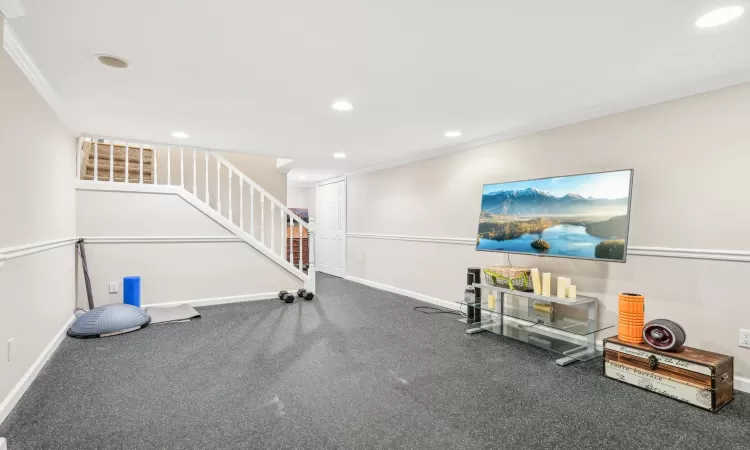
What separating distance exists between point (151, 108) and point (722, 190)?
14.5 ft


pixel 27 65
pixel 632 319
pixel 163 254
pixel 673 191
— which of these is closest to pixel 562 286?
pixel 632 319

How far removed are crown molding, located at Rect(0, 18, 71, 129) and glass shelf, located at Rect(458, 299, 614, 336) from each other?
12.6 feet

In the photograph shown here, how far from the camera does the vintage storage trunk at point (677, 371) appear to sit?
2.12m

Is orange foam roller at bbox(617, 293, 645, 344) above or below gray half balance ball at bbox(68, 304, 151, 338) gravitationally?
above

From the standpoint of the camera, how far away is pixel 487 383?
2.44 meters

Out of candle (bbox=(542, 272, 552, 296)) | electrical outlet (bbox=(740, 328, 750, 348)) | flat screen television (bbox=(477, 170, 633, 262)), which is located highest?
flat screen television (bbox=(477, 170, 633, 262))

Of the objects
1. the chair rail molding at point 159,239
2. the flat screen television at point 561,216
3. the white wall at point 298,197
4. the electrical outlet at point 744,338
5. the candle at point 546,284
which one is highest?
the white wall at point 298,197

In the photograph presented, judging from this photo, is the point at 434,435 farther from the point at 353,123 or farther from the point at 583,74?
the point at 353,123

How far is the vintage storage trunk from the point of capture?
2125 millimetres

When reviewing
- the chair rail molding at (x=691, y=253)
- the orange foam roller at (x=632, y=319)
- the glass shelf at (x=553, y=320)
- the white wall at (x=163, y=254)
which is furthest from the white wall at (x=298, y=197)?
the orange foam roller at (x=632, y=319)

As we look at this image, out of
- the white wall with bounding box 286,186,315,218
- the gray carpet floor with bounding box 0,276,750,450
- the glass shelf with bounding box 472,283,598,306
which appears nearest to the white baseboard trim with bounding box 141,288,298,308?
the gray carpet floor with bounding box 0,276,750,450

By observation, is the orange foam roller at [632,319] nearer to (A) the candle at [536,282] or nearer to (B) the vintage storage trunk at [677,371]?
(B) the vintage storage trunk at [677,371]

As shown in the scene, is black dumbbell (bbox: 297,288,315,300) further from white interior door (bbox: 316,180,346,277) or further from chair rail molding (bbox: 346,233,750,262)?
chair rail molding (bbox: 346,233,750,262)

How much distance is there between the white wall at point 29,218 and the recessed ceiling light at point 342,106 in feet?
6.46
